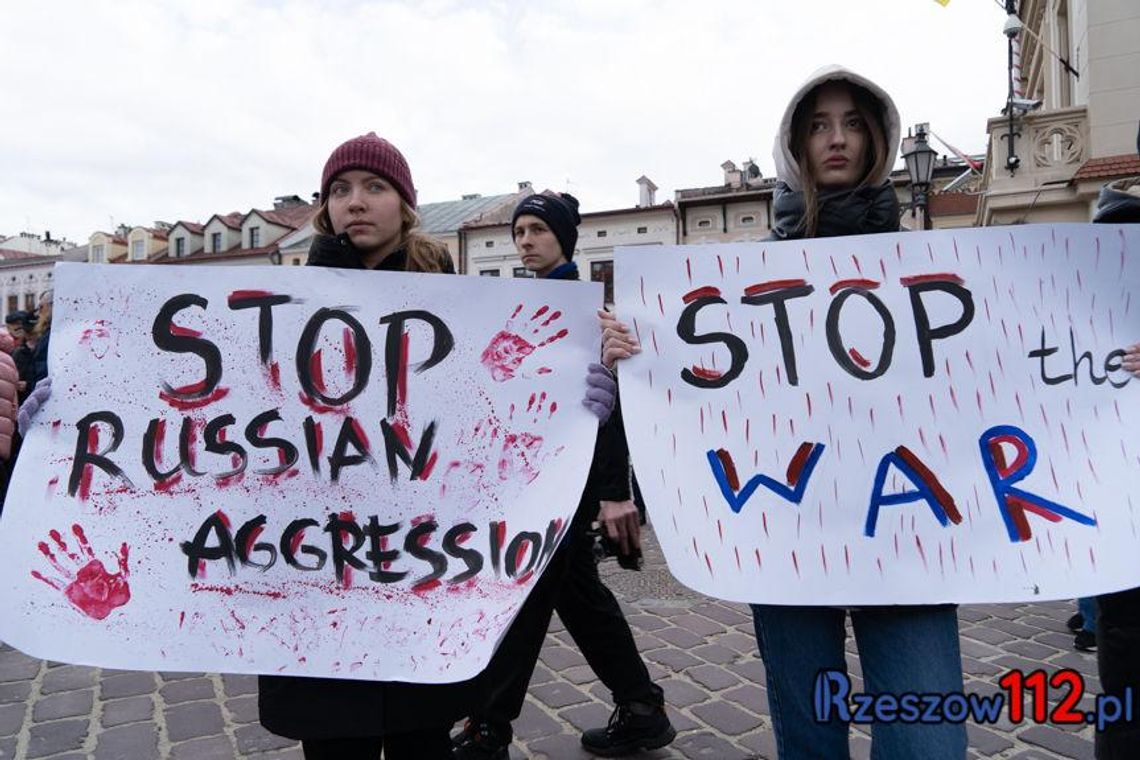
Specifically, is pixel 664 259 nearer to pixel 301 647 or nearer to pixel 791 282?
pixel 791 282

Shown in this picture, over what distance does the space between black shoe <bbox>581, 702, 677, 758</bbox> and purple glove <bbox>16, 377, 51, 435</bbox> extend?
1980mm

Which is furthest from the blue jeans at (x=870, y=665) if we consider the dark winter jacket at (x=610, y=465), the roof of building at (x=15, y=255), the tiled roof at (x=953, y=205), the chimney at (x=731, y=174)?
the roof of building at (x=15, y=255)

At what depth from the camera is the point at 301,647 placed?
1437 millimetres


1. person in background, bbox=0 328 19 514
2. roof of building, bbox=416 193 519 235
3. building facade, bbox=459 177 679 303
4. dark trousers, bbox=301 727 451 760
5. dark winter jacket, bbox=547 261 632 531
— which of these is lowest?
dark trousers, bbox=301 727 451 760

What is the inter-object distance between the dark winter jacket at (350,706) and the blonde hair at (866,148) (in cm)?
133

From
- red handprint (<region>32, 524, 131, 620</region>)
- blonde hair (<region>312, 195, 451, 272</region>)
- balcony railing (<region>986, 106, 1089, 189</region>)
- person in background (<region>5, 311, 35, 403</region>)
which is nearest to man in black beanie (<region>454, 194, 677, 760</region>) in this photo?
blonde hair (<region>312, 195, 451, 272</region>)

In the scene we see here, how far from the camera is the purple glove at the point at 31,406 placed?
5.11 feet

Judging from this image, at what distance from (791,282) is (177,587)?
149cm

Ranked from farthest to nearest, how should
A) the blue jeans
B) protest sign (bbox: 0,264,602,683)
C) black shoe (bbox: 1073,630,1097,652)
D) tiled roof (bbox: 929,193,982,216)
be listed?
tiled roof (bbox: 929,193,982,216)
black shoe (bbox: 1073,630,1097,652)
protest sign (bbox: 0,264,602,683)
the blue jeans

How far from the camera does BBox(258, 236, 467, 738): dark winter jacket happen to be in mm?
1396

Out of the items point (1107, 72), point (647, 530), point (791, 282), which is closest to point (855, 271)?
point (791, 282)

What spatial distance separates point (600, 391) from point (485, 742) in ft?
4.59

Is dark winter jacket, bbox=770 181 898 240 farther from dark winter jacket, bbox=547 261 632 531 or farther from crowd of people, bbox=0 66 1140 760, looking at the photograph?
dark winter jacket, bbox=547 261 632 531

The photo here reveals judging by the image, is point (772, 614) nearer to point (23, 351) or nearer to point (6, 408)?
point (6, 408)
